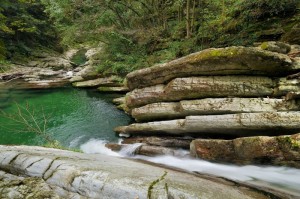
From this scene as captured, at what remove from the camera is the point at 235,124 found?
27.9 ft

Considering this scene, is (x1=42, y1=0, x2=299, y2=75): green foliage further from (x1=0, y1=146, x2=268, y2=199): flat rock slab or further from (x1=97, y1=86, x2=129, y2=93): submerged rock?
(x1=0, y1=146, x2=268, y2=199): flat rock slab

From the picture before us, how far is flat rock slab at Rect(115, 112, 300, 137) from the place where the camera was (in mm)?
7621

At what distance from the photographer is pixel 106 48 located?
26312 millimetres

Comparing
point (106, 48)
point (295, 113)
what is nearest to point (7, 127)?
point (106, 48)

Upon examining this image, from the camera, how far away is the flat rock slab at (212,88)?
9250 mm

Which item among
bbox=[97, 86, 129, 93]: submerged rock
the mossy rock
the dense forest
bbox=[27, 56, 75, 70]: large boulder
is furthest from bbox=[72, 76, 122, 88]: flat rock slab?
the mossy rock

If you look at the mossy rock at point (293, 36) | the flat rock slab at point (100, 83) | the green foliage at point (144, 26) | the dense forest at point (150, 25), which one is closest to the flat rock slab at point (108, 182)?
the mossy rock at point (293, 36)

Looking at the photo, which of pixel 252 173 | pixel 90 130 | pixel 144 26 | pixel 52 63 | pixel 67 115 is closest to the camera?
pixel 252 173

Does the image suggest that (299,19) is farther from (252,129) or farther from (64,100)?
(64,100)

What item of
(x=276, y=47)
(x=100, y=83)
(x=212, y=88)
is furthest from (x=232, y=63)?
(x=100, y=83)

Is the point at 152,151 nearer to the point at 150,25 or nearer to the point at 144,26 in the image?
the point at 150,25

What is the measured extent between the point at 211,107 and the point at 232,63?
179 cm

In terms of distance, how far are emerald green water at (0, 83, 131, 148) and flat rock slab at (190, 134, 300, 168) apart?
628cm

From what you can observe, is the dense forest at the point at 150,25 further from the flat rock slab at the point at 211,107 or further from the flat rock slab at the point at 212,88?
the flat rock slab at the point at 211,107
